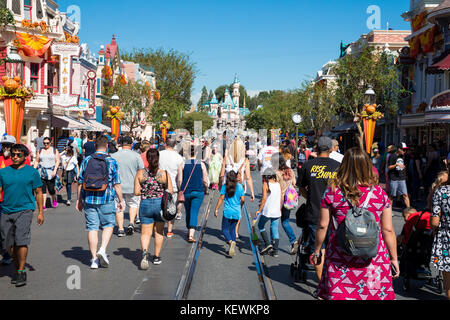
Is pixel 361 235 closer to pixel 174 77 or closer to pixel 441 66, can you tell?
Result: pixel 441 66

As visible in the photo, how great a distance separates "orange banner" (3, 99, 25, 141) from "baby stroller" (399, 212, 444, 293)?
38.4 feet

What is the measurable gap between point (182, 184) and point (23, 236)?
3.43 metres

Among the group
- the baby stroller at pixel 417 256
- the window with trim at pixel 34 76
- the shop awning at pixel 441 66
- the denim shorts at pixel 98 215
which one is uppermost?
the window with trim at pixel 34 76

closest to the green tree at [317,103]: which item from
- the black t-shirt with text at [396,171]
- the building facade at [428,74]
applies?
the building facade at [428,74]

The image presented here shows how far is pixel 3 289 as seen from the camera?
6.34 meters

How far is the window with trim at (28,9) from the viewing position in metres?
29.7

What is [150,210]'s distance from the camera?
303 inches

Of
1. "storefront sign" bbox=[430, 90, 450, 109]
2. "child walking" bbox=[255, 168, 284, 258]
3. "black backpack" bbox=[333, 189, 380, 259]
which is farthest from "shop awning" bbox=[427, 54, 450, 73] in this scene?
"black backpack" bbox=[333, 189, 380, 259]

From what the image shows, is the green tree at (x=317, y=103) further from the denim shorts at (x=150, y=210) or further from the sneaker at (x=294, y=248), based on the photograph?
the denim shorts at (x=150, y=210)

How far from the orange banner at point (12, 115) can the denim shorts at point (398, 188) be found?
10.3 metres

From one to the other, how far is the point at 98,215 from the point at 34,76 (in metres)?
24.9

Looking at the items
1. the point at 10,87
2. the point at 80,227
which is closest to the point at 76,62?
the point at 10,87

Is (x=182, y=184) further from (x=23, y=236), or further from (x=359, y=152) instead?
(x=359, y=152)

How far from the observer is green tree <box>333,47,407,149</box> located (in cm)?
3350
